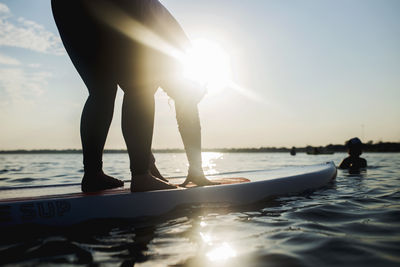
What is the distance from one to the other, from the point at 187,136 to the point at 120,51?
0.87 metres

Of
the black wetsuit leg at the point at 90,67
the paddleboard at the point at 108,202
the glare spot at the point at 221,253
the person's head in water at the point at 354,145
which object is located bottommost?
the glare spot at the point at 221,253

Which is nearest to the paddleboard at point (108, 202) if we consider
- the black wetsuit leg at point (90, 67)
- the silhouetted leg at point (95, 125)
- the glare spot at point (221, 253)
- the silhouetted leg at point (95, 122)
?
the silhouetted leg at point (95, 125)

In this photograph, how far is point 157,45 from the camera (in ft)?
6.96

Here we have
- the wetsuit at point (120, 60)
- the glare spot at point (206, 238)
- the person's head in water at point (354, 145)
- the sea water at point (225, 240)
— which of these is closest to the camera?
the sea water at point (225, 240)

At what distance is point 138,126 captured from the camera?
79.0 inches

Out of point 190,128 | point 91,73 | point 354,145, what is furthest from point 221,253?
point 354,145

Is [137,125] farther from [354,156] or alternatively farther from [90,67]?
[354,156]

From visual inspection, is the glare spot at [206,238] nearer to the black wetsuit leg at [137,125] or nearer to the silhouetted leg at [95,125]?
the black wetsuit leg at [137,125]

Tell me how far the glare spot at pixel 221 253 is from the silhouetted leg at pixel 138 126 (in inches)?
33.6

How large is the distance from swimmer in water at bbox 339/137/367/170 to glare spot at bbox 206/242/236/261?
6.06m

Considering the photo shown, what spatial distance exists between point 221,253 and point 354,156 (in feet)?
22.4

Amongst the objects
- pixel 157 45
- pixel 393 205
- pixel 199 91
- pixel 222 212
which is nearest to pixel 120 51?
pixel 157 45

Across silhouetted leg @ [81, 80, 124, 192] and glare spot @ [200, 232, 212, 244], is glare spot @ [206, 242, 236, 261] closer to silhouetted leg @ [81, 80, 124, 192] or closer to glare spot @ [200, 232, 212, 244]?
glare spot @ [200, 232, 212, 244]

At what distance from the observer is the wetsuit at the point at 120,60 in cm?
200
